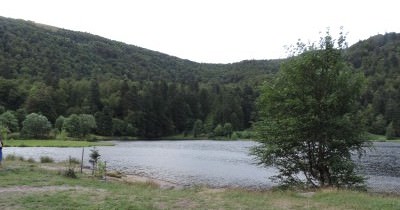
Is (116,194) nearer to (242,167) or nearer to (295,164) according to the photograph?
(295,164)

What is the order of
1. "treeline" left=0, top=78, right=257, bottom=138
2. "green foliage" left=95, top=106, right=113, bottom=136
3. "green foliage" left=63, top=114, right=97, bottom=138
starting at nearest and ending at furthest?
"green foliage" left=63, top=114, right=97, bottom=138, "green foliage" left=95, top=106, right=113, bottom=136, "treeline" left=0, top=78, right=257, bottom=138

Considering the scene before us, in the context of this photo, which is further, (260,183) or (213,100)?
(213,100)

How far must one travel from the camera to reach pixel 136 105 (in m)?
169

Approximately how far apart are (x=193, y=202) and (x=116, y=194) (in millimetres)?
3561

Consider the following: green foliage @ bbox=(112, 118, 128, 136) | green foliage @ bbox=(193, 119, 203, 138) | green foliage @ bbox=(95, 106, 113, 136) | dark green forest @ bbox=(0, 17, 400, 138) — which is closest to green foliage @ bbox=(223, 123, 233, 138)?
dark green forest @ bbox=(0, 17, 400, 138)

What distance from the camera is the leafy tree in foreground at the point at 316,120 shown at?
90.3 feet

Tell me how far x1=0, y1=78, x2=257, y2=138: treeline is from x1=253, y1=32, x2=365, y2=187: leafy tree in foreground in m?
122

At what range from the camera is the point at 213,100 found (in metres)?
192

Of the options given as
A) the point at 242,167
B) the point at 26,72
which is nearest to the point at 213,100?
the point at 26,72

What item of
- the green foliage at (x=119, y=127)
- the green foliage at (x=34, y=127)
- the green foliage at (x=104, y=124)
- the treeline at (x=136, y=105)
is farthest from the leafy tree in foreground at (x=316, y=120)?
the green foliage at (x=119, y=127)

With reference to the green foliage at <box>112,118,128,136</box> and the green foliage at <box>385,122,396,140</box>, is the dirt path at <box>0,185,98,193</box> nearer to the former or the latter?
the green foliage at <box>112,118,128,136</box>

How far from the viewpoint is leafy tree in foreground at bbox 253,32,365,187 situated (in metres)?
27.5

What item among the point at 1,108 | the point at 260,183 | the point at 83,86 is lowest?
the point at 260,183

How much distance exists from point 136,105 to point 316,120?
475 feet
